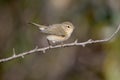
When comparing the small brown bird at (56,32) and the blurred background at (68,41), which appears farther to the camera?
the blurred background at (68,41)

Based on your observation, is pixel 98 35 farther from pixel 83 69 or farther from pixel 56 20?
pixel 83 69

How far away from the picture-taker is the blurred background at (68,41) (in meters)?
6.00

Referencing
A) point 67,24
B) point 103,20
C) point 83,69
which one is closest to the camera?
point 67,24

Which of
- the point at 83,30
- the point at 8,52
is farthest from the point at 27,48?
the point at 83,30

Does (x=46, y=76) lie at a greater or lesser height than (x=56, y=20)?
lesser

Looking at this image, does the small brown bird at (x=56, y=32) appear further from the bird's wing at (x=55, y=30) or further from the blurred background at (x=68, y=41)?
the blurred background at (x=68, y=41)

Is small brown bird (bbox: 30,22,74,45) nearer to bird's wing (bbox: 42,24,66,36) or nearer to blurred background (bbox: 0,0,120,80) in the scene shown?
bird's wing (bbox: 42,24,66,36)

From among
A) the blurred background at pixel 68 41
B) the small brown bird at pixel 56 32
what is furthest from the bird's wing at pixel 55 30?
the blurred background at pixel 68 41

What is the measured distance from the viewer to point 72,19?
6.38 metres

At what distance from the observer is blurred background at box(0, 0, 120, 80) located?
600cm

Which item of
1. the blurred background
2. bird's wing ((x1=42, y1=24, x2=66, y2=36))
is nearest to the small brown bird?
bird's wing ((x1=42, y1=24, x2=66, y2=36))

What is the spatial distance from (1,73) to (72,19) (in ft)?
3.99

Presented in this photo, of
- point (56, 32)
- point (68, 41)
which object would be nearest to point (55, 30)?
point (56, 32)

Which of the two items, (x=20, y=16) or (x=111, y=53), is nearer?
(x=111, y=53)
